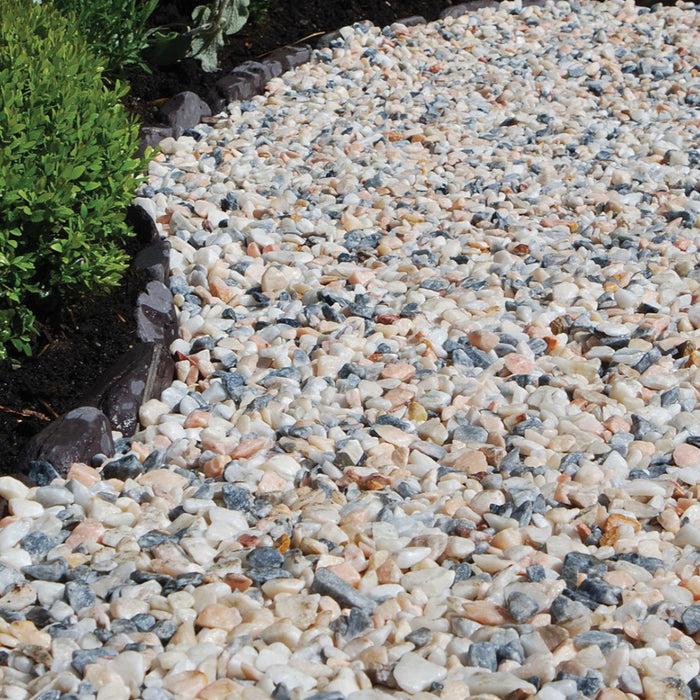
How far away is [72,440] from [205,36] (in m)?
2.89

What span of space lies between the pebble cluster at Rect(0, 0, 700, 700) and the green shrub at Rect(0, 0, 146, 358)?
41 cm

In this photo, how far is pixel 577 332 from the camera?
318cm

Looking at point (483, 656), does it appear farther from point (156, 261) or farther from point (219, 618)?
point (156, 261)

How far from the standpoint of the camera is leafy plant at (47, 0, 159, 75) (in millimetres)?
4363

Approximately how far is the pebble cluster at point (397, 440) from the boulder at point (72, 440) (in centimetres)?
7

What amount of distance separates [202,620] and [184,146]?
9.17 ft

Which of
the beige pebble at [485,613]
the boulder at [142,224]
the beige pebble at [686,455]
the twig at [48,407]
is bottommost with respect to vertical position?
the twig at [48,407]

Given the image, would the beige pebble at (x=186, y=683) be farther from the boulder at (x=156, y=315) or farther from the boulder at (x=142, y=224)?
the boulder at (x=142, y=224)

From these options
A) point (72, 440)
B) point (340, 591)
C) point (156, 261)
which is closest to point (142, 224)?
point (156, 261)

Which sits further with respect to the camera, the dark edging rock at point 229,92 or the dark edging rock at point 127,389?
the dark edging rock at point 229,92

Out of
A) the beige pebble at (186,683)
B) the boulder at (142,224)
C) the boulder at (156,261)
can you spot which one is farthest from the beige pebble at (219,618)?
the boulder at (142,224)

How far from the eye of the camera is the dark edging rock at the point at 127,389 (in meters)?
2.49

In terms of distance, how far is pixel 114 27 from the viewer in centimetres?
449

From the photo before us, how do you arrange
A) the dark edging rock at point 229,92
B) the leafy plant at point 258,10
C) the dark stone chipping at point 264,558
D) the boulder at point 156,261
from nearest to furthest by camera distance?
the dark stone chipping at point 264,558 → the boulder at point 156,261 → the dark edging rock at point 229,92 → the leafy plant at point 258,10
